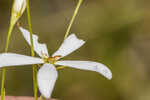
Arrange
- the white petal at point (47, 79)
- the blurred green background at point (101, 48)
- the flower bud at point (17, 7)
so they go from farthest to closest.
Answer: the blurred green background at point (101, 48) → the flower bud at point (17, 7) → the white petal at point (47, 79)

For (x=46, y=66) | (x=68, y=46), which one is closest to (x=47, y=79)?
(x=46, y=66)

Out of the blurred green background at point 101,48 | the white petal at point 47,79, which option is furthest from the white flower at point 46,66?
the blurred green background at point 101,48

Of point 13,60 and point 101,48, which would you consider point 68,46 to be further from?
point 101,48

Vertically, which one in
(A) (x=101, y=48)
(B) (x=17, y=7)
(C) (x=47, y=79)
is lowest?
(C) (x=47, y=79)

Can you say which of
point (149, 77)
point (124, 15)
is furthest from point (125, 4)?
point (149, 77)

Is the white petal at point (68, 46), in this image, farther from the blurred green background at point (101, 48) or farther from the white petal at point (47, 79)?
the blurred green background at point (101, 48)

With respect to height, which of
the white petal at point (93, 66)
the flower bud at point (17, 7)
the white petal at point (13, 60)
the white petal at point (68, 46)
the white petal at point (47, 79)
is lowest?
the white petal at point (47, 79)

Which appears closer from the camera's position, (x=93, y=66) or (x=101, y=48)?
Result: (x=93, y=66)
